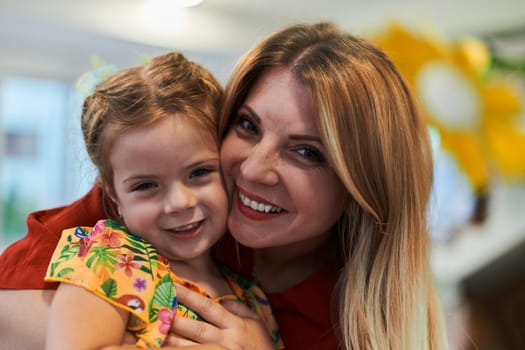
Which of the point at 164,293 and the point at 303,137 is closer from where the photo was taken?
the point at 164,293

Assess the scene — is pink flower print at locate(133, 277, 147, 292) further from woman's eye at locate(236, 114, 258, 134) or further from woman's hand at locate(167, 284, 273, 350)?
woman's eye at locate(236, 114, 258, 134)

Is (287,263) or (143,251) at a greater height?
(143,251)

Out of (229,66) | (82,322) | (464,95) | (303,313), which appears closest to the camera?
(82,322)

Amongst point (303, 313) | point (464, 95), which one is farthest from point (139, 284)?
point (464, 95)

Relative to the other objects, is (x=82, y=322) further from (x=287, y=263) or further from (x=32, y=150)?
(x=32, y=150)

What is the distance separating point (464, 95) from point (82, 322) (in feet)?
6.00

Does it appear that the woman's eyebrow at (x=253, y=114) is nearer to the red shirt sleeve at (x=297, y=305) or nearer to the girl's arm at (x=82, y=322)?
the red shirt sleeve at (x=297, y=305)

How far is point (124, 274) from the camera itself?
41.1 inches

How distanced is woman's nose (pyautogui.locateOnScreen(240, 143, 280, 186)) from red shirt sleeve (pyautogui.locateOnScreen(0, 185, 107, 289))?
1.07 feet

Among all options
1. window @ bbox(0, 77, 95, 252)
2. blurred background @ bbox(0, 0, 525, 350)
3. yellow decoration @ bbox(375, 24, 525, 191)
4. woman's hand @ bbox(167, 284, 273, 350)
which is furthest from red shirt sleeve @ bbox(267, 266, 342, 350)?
window @ bbox(0, 77, 95, 252)

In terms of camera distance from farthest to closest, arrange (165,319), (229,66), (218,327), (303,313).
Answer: (229,66)
(303,313)
(218,327)
(165,319)

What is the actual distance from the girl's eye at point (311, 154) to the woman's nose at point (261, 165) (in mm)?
51

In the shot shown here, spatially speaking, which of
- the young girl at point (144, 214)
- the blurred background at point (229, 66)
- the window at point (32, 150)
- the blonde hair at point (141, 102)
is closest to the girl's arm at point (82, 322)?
the young girl at point (144, 214)

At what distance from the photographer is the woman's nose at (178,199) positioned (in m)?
1.11
